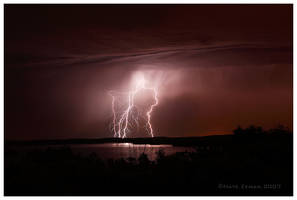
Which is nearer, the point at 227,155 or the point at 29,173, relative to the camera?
the point at 29,173

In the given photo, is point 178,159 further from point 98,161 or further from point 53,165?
point 53,165

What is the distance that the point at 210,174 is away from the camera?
21.0 ft

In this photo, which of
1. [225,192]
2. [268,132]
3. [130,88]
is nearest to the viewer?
[225,192]

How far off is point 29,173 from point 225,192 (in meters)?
3.81

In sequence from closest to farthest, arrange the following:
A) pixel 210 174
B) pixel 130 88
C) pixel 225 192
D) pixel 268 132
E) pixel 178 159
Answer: pixel 225 192 < pixel 210 174 < pixel 178 159 < pixel 268 132 < pixel 130 88

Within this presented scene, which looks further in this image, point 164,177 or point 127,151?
point 127,151

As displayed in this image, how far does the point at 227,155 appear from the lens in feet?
25.0

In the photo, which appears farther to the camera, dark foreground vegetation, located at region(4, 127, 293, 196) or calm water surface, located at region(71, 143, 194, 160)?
calm water surface, located at region(71, 143, 194, 160)

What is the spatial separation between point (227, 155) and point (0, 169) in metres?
4.81

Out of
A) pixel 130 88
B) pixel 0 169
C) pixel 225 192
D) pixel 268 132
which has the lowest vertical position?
pixel 225 192

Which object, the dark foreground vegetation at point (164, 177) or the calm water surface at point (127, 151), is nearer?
the dark foreground vegetation at point (164, 177)

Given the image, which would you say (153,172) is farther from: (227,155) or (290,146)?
(290,146)

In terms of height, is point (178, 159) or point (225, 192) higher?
point (178, 159)

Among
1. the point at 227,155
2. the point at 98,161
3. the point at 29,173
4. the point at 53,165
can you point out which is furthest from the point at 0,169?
the point at 227,155
